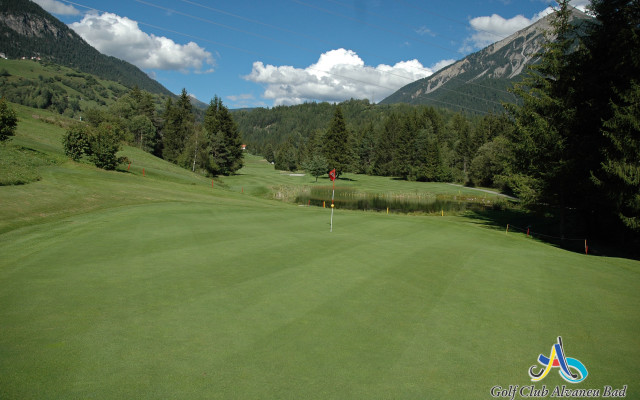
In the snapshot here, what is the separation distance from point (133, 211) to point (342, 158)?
68439 mm

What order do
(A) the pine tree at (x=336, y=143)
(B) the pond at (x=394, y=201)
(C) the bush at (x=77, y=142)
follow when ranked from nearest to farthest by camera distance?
(C) the bush at (x=77, y=142)
(B) the pond at (x=394, y=201)
(A) the pine tree at (x=336, y=143)

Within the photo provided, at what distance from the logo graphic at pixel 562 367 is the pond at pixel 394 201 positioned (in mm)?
42677

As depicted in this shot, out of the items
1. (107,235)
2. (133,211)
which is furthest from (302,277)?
(133,211)

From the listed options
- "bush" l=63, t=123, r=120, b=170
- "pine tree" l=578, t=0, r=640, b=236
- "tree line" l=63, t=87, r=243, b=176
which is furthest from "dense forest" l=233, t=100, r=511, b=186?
"bush" l=63, t=123, r=120, b=170

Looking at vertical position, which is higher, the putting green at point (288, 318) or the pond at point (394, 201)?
the putting green at point (288, 318)

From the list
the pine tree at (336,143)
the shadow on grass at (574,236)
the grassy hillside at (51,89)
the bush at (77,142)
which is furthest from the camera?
the grassy hillside at (51,89)

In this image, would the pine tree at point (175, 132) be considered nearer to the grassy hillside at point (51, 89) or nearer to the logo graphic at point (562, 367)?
the grassy hillside at point (51, 89)

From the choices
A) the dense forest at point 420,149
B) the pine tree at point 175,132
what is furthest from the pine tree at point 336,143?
the pine tree at point 175,132

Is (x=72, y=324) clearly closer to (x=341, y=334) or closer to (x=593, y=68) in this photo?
(x=341, y=334)

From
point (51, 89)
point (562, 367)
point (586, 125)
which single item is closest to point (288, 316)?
point (562, 367)

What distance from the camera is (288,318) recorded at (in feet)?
22.6

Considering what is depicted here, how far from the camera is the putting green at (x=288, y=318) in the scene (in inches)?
193

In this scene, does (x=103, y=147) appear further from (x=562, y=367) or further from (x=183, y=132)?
(x=183, y=132)

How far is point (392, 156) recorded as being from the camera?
109m
